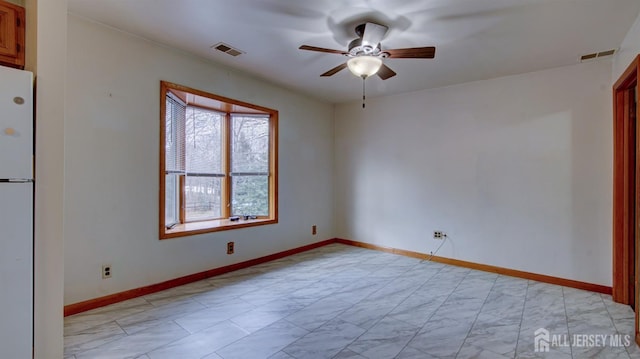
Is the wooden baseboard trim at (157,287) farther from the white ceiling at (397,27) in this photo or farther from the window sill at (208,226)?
the white ceiling at (397,27)

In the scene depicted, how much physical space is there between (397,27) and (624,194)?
2.77 metres

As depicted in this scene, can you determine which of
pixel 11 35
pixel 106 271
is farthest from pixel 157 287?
pixel 11 35

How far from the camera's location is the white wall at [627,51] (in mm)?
2547

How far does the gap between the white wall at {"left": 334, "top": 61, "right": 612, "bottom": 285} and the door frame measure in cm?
26

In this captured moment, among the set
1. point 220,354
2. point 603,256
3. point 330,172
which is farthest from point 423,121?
point 220,354

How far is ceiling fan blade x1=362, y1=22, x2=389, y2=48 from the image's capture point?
2557 mm

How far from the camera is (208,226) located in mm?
3783

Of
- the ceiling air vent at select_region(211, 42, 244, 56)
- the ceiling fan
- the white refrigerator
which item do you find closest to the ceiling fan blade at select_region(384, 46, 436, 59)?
the ceiling fan

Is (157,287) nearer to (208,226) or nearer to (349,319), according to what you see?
(208,226)

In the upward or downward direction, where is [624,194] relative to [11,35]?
downward

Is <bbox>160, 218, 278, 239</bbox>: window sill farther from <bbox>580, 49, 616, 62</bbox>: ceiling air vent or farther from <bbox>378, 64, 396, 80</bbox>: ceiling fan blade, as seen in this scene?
<bbox>580, 49, 616, 62</bbox>: ceiling air vent

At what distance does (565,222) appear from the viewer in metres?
3.57

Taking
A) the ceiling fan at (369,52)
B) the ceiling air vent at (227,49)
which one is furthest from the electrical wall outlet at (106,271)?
the ceiling fan at (369,52)

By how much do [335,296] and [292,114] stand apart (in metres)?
2.85
